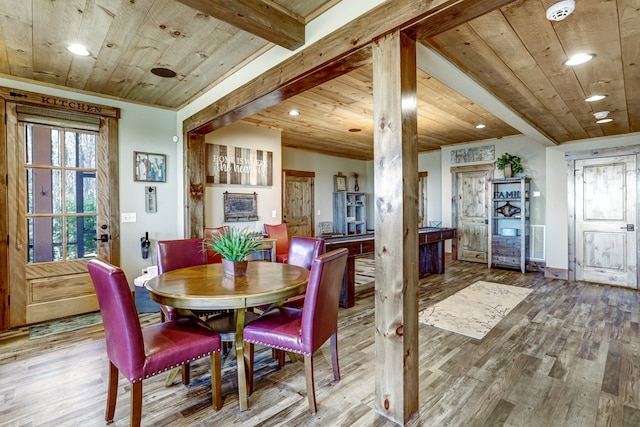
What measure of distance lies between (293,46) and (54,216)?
3.33m

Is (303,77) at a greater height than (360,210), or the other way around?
(303,77)

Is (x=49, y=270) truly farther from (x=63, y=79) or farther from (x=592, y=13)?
(x=592, y=13)

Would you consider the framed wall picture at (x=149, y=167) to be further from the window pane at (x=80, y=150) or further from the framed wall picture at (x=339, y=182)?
the framed wall picture at (x=339, y=182)

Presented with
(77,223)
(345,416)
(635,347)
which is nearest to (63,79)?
(77,223)

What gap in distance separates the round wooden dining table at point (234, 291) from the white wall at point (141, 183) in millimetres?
2014

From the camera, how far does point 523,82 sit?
2.98 m

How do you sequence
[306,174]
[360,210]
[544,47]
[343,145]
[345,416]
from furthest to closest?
[360,210]
[306,174]
[343,145]
[544,47]
[345,416]

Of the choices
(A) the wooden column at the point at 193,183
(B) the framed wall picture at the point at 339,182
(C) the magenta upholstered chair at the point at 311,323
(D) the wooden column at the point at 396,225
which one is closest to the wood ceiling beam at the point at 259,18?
(D) the wooden column at the point at 396,225

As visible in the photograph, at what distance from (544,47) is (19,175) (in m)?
5.11

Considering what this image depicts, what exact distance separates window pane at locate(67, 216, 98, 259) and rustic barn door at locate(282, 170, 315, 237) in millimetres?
3672

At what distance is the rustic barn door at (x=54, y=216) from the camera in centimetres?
338

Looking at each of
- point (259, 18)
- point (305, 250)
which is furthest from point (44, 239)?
point (259, 18)

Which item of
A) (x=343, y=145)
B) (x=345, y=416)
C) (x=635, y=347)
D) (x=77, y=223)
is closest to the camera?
(x=345, y=416)

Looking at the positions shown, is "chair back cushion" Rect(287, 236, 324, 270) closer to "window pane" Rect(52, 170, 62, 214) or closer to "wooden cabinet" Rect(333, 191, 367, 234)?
"window pane" Rect(52, 170, 62, 214)
